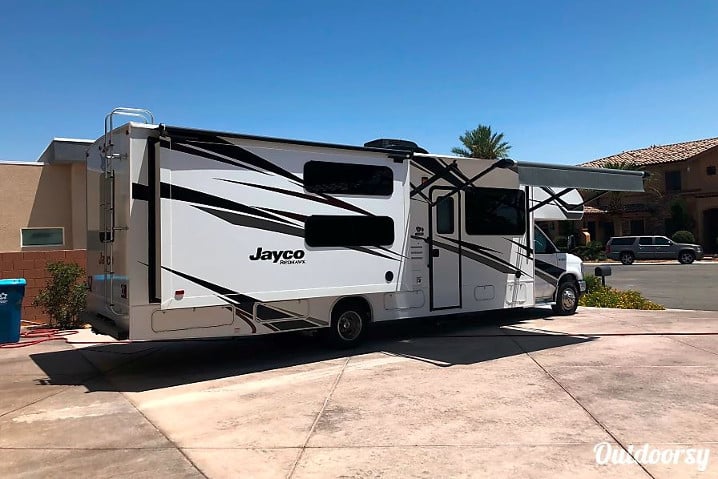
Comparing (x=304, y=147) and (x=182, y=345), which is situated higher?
(x=304, y=147)

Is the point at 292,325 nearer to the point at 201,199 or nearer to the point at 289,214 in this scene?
the point at 289,214

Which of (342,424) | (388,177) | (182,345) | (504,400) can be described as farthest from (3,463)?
(388,177)

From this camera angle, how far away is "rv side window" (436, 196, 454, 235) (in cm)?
986

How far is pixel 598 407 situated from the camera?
19.4ft

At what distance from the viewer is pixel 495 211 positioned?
419 inches

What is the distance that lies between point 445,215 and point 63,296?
7.44m

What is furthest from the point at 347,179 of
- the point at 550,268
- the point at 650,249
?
the point at 650,249

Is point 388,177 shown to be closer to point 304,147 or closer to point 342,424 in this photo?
point 304,147

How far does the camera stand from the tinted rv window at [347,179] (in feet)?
27.2

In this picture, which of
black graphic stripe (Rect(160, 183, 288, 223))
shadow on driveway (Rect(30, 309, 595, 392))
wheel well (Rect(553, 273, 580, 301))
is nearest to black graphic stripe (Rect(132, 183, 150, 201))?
black graphic stripe (Rect(160, 183, 288, 223))

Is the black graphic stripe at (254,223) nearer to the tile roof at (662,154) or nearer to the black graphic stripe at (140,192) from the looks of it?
the black graphic stripe at (140,192)

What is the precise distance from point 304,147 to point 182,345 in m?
4.15

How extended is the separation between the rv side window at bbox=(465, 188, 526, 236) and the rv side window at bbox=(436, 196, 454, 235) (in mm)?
348

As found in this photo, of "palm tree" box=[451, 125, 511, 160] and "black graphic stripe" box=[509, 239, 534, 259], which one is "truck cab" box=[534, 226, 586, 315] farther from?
"palm tree" box=[451, 125, 511, 160]
